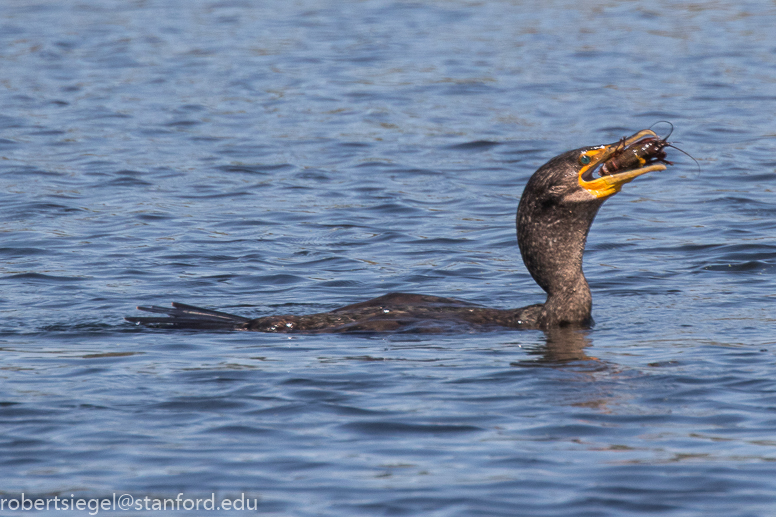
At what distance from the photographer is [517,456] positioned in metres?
6.50

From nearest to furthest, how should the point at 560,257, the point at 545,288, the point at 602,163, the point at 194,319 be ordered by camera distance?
the point at 602,163 < the point at 194,319 < the point at 560,257 < the point at 545,288

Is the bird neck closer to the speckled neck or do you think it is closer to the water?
the speckled neck

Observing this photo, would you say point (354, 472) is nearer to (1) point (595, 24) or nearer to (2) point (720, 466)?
(2) point (720, 466)

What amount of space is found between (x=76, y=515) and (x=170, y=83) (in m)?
16.8

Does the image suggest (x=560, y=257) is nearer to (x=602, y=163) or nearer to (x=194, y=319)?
(x=602, y=163)

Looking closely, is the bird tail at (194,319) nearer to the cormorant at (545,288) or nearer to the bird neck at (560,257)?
the cormorant at (545,288)

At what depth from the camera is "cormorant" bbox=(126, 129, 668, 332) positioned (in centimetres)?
906

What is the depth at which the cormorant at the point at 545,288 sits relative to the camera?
906 cm

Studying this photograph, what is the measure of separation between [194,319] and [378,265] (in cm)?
297

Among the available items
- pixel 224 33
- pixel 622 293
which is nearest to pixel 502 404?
pixel 622 293

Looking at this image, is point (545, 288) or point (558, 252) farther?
point (545, 288)

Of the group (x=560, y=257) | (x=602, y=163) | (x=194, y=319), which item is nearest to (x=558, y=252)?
(x=560, y=257)

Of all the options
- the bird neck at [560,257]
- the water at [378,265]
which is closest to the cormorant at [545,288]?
the bird neck at [560,257]

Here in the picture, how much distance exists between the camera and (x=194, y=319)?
923 cm
